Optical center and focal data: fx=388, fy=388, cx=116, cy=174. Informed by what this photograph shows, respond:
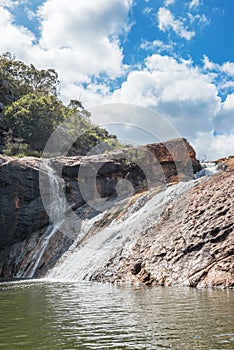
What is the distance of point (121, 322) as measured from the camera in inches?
296

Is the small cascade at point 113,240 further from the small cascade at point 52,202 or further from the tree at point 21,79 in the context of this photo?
the tree at point 21,79

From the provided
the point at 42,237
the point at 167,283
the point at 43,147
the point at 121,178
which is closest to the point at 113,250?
the point at 167,283

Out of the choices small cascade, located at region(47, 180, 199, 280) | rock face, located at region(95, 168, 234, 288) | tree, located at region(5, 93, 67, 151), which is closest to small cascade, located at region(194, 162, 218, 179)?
small cascade, located at region(47, 180, 199, 280)

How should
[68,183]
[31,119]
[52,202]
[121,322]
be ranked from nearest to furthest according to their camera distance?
1. [121,322]
2. [52,202]
3. [68,183]
4. [31,119]

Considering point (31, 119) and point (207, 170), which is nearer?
point (207, 170)

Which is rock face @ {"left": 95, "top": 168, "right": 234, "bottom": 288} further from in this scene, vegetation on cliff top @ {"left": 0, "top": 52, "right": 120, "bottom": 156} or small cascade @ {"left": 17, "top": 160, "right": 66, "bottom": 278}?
vegetation on cliff top @ {"left": 0, "top": 52, "right": 120, "bottom": 156}

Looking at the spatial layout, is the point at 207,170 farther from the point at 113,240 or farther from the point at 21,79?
the point at 21,79

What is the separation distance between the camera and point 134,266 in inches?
645

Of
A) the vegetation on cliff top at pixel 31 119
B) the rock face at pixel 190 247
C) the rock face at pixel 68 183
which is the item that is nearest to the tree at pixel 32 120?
the vegetation on cliff top at pixel 31 119

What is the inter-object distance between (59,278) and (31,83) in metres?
53.4

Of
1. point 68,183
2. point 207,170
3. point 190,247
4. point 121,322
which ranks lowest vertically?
point 121,322

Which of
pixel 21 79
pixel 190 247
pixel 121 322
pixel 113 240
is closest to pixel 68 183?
pixel 113 240

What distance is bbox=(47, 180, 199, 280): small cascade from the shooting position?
18.8m

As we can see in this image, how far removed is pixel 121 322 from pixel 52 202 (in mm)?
23373
